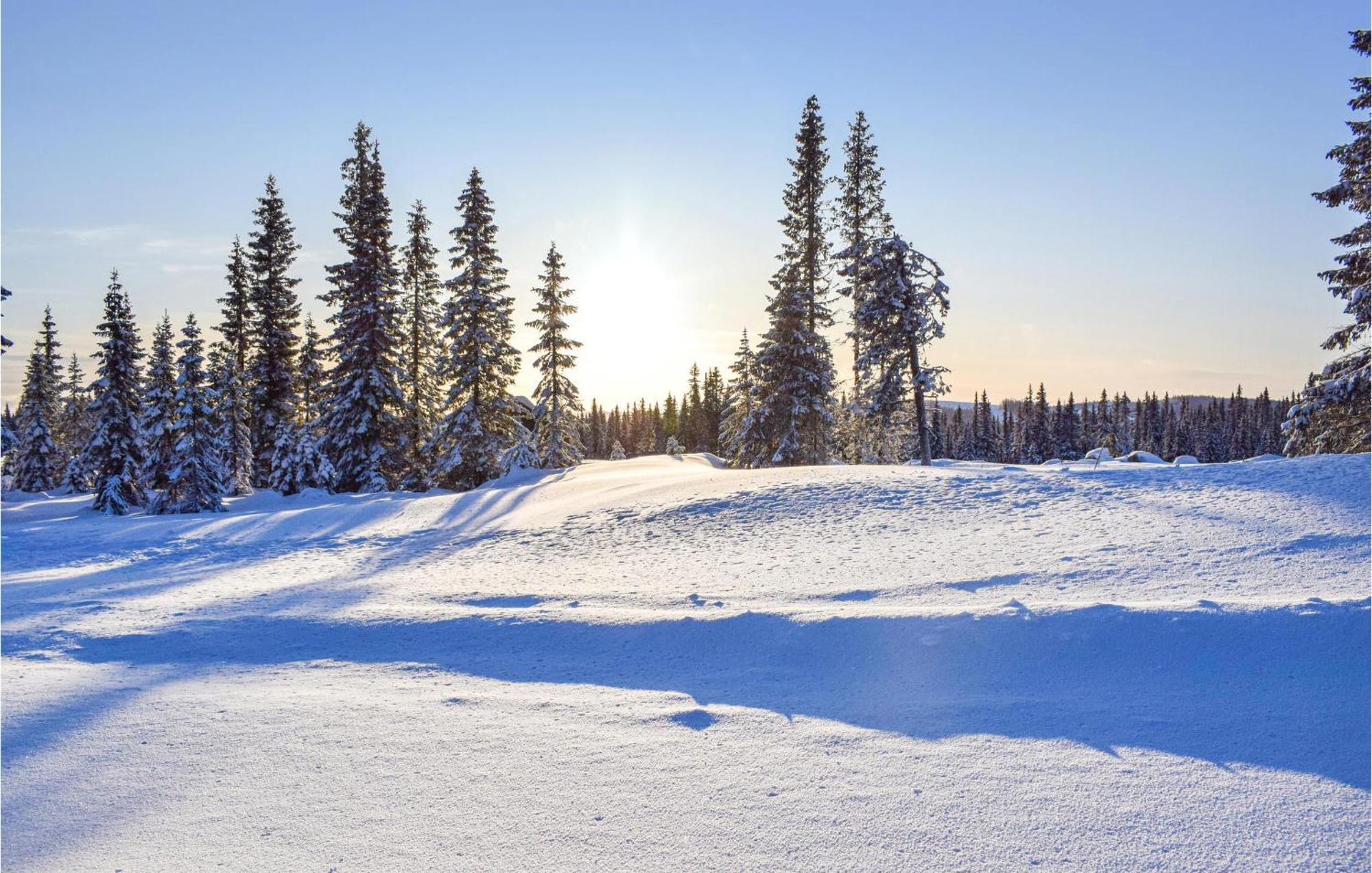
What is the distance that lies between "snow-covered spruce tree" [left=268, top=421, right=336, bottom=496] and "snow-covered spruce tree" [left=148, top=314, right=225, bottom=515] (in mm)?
2882

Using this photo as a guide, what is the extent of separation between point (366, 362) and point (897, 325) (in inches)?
809

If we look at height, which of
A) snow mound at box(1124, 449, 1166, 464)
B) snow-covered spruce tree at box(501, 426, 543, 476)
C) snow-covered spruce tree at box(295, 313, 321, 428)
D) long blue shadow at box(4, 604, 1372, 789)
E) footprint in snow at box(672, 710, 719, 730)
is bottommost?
footprint in snow at box(672, 710, 719, 730)

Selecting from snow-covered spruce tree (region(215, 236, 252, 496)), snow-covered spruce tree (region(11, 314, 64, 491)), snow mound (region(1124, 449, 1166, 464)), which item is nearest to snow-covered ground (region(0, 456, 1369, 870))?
snow mound (region(1124, 449, 1166, 464))

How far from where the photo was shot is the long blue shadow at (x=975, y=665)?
13.5 ft

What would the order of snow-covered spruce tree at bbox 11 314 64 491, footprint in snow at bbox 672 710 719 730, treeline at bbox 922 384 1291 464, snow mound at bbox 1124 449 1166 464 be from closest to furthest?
1. footprint in snow at bbox 672 710 719 730
2. snow mound at bbox 1124 449 1166 464
3. snow-covered spruce tree at bbox 11 314 64 491
4. treeline at bbox 922 384 1291 464

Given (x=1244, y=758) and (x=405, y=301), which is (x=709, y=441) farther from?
(x=1244, y=758)

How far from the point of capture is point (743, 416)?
3341 centimetres

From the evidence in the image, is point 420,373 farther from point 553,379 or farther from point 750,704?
point 750,704

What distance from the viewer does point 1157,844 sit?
310cm

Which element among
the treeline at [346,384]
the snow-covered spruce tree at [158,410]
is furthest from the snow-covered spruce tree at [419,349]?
the snow-covered spruce tree at [158,410]

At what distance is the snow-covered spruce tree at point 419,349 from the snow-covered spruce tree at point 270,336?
4.80 metres

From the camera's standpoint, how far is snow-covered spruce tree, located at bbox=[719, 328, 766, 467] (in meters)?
28.5

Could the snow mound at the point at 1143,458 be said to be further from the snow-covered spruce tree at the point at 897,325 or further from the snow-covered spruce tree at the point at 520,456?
the snow-covered spruce tree at the point at 520,456

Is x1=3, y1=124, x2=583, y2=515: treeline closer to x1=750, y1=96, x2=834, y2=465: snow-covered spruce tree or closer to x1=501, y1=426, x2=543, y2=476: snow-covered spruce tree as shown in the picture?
x1=501, y1=426, x2=543, y2=476: snow-covered spruce tree
